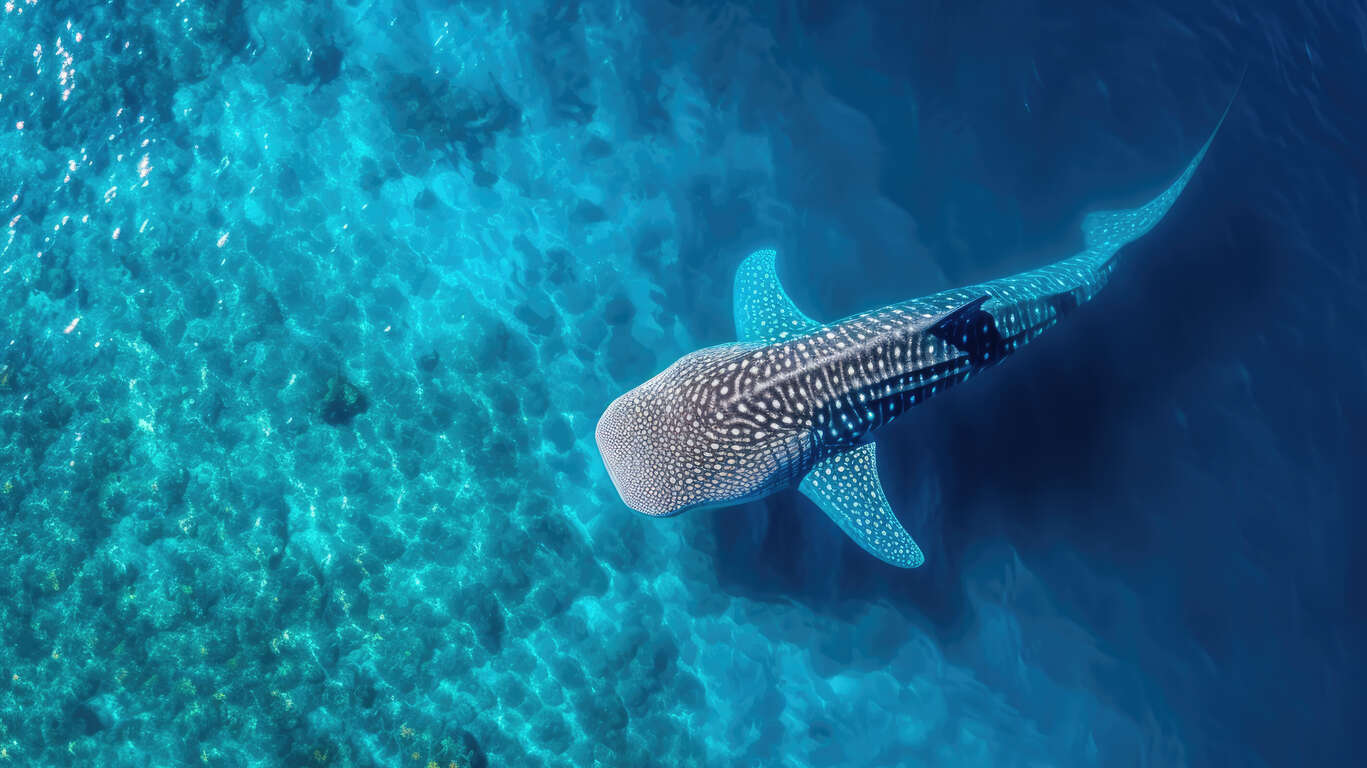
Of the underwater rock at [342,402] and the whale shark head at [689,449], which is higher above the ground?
the whale shark head at [689,449]

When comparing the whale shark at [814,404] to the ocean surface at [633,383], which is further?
the ocean surface at [633,383]

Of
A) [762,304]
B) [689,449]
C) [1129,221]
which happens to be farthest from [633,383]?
[1129,221]

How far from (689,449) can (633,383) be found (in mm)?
5408

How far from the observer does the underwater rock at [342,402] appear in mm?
14289

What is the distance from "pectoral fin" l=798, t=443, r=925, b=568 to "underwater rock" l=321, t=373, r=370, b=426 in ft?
29.4

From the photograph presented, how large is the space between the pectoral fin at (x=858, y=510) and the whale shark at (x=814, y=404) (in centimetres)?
2

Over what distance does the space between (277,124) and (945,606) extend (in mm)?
17134

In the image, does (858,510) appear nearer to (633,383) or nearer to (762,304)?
(762,304)

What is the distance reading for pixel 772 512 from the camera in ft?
46.6

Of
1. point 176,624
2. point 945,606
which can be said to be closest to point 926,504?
point 945,606

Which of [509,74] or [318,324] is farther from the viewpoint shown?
[509,74]

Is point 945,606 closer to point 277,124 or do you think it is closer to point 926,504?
point 926,504

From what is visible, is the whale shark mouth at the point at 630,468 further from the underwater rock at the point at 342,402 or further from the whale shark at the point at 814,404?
the underwater rock at the point at 342,402

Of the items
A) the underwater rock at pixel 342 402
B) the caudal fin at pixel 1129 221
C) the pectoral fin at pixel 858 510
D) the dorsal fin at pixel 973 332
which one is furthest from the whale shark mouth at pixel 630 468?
the caudal fin at pixel 1129 221
